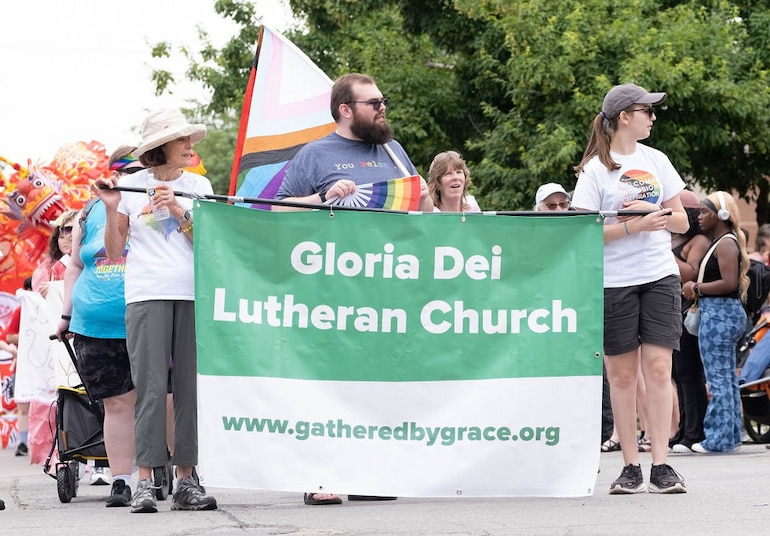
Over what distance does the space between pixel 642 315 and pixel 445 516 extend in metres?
1.53

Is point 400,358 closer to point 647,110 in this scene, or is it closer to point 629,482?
point 629,482

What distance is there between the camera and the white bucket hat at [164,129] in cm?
701

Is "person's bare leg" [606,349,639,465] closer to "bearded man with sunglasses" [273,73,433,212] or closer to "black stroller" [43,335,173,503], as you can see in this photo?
"bearded man with sunglasses" [273,73,433,212]

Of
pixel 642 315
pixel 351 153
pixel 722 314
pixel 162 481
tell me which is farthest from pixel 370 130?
pixel 722 314

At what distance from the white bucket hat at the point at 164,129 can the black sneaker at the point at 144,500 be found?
1619mm

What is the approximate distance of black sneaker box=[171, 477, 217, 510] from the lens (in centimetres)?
695

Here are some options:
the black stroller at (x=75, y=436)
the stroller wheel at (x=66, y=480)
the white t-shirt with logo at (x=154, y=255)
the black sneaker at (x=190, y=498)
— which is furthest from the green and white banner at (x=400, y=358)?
the stroller wheel at (x=66, y=480)

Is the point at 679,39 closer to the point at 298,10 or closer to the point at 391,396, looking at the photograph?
the point at 298,10

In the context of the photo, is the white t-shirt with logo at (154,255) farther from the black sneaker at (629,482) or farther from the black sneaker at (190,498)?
the black sneaker at (629,482)

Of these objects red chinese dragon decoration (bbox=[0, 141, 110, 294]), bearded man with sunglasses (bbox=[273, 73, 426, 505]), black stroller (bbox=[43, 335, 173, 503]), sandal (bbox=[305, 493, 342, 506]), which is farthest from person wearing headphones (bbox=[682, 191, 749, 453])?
red chinese dragon decoration (bbox=[0, 141, 110, 294])

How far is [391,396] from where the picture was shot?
6285 mm

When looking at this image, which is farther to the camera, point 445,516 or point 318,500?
point 318,500

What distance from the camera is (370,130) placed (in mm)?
7312

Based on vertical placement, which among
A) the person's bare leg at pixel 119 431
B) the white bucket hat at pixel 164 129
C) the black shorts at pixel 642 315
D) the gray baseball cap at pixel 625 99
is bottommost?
the person's bare leg at pixel 119 431
